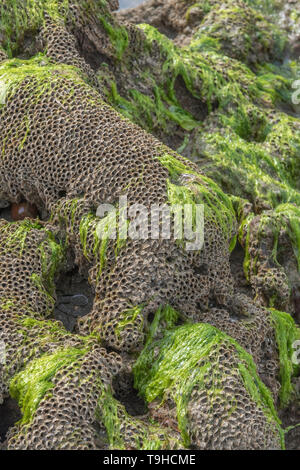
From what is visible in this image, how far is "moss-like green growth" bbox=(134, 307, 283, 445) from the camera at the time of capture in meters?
3.14

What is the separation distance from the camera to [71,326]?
3742mm

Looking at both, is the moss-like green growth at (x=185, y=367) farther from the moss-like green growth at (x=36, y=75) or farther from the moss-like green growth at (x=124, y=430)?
the moss-like green growth at (x=36, y=75)

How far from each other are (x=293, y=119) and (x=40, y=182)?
8.05ft

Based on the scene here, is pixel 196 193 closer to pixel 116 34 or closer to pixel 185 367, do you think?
pixel 185 367

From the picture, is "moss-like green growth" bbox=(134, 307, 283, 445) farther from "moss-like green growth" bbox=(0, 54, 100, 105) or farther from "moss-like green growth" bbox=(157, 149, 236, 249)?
"moss-like green growth" bbox=(0, 54, 100, 105)

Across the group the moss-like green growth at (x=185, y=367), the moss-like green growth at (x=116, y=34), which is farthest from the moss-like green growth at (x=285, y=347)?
the moss-like green growth at (x=116, y=34)

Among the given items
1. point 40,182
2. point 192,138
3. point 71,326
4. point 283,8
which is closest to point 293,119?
point 192,138

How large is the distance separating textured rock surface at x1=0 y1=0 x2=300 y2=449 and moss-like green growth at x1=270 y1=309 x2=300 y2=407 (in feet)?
0.04

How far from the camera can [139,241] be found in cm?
355

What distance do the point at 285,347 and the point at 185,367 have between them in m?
0.98

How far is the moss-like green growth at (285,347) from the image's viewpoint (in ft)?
12.8

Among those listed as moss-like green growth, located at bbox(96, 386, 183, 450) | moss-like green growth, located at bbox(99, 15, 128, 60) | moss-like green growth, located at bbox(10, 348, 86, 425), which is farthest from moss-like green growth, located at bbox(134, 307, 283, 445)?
moss-like green growth, located at bbox(99, 15, 128, 60)

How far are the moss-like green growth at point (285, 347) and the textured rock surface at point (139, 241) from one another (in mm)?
12
